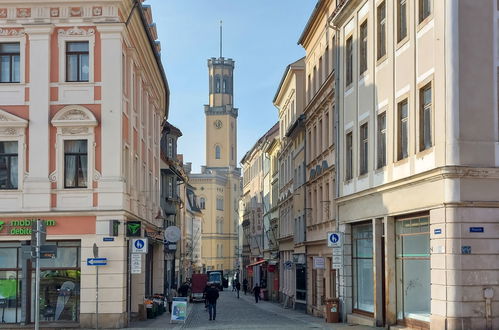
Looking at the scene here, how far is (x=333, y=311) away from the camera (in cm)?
3388

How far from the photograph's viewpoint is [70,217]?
31250mm

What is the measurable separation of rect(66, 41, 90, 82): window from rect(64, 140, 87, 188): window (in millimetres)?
2362

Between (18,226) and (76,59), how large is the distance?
20.7 ft

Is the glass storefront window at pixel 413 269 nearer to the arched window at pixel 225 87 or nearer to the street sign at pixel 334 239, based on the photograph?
the street sign at pixel 334 239

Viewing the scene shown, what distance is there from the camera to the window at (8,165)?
31.5 meters

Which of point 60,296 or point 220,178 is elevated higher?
point 220,178

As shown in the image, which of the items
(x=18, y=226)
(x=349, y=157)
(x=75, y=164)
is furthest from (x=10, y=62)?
(x=349, y=157)

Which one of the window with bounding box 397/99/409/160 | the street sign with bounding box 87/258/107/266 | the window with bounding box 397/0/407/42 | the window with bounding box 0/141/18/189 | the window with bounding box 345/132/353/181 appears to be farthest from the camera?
the window with bounding box 345/132/353/181

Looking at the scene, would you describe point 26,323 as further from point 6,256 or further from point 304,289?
point 304,289

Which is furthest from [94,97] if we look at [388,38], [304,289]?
[304,289]

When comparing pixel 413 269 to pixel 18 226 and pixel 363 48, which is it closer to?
pixel 363 48

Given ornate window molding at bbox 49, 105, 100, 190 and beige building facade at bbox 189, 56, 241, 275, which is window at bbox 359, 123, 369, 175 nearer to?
ornate window molding at bbox 49, 105, 100, 190

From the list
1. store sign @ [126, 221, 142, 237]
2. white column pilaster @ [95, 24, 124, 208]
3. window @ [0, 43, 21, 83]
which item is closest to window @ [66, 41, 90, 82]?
white column pilaster @ [95, 24, 124, 208]

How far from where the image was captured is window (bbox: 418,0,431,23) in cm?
2403
